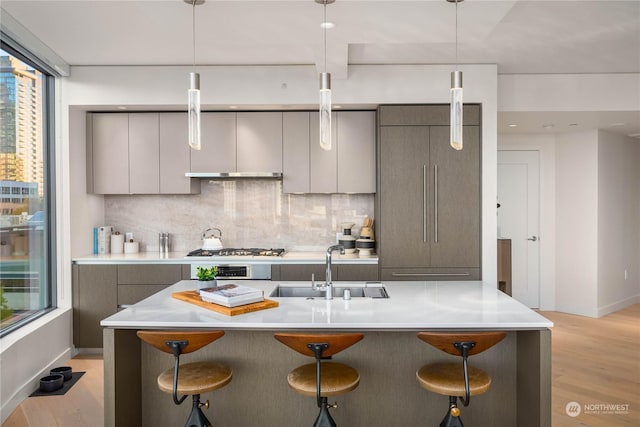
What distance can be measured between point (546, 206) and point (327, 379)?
5.07 metres

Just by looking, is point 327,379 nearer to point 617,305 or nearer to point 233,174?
point 233,174

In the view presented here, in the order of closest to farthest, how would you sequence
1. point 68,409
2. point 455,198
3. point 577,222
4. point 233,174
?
point 68,409 < point 455,198 < point 233,174 < point 577,222

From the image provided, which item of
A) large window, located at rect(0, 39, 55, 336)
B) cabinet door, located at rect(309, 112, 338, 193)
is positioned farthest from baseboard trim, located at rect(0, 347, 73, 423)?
cabinet door, located at rect(309, 112, 338, 193)

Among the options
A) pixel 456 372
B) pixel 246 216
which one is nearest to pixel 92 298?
pixel 246 216

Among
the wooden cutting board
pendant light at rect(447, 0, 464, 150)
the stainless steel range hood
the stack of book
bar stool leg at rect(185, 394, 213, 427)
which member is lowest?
bar stool leg at rect(185, 394, 213, 427)

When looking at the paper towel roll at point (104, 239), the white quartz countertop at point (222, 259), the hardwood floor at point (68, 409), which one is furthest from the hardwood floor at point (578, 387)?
the paper towel roll at point (104, 239)

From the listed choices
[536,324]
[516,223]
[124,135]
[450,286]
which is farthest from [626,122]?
[124,135]

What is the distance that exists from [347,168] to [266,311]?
2.48 meters

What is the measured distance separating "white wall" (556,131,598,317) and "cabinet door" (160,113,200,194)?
4.69 metres

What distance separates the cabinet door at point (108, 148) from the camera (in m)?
4.79

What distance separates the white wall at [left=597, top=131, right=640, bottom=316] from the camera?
620 centimetres

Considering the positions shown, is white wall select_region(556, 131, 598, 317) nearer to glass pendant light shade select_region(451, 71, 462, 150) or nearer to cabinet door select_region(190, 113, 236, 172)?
cabinet door select_region(190, 113, 236, 172)

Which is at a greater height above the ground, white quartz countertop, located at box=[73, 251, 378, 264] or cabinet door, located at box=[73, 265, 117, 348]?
white quartz countertop, located at box=[73, 251, 378, 264]

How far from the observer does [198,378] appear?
96.4 inches
